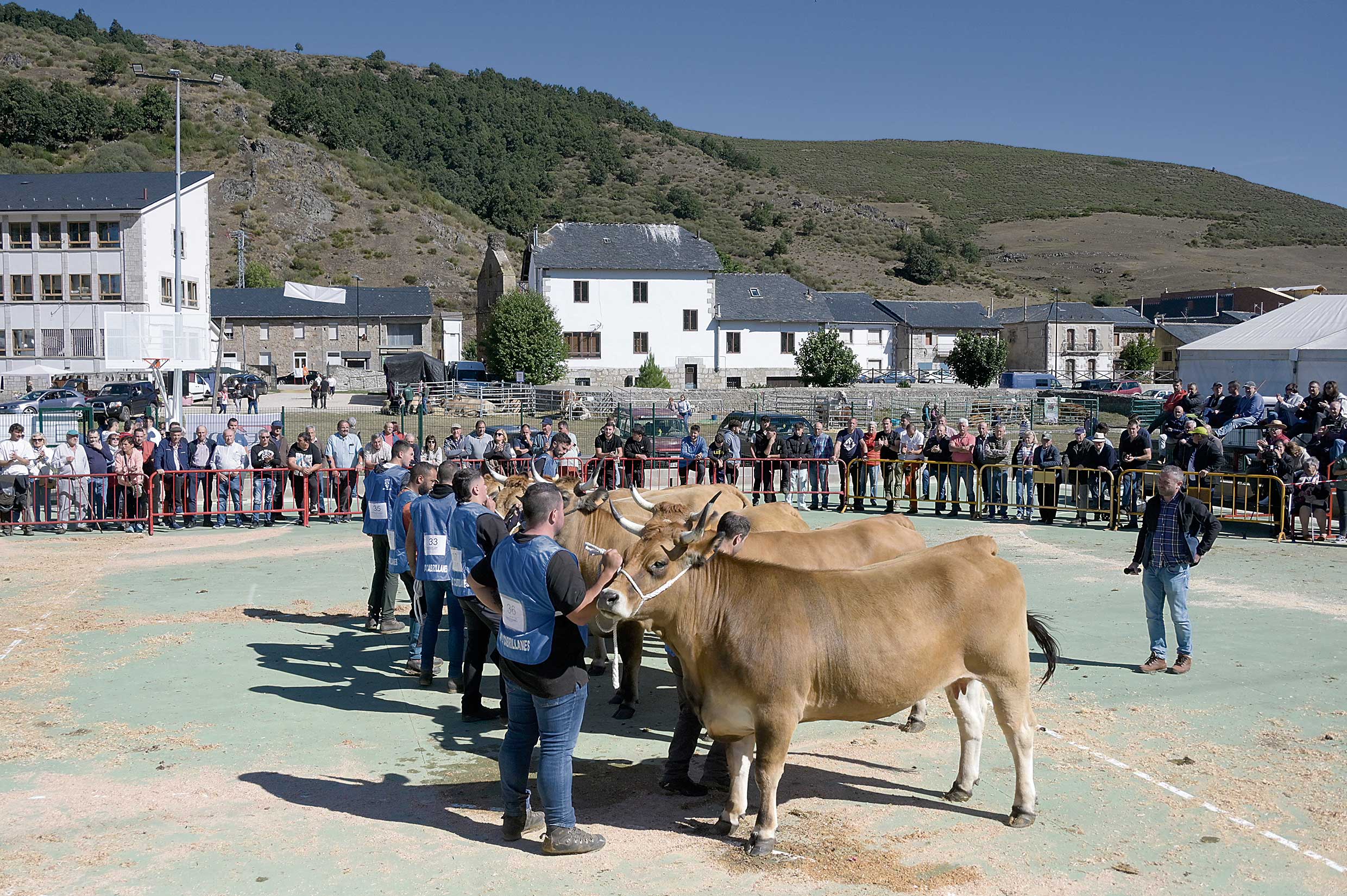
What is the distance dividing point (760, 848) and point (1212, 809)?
→ 2.98 m

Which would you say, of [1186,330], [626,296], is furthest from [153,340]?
[1186,330]

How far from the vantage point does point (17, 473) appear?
18.4m

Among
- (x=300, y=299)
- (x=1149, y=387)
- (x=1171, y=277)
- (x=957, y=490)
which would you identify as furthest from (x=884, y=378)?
(x=1171, y=277)

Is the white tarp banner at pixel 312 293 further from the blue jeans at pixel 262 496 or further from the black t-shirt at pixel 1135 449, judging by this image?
the black t-shirt at pixel 1135 449

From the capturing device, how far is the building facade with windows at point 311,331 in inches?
2879

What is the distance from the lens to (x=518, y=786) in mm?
6012

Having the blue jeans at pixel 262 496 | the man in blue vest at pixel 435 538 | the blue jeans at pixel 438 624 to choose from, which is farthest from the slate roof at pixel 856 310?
the man in blue vest at pixel 435 538

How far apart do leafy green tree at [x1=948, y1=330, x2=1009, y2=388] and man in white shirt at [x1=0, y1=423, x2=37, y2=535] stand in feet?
173

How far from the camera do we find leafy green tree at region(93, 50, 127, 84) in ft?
360

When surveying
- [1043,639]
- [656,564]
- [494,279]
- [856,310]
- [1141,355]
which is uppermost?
[494,279]

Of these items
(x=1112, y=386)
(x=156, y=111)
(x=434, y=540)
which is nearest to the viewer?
(x=434, y=540)

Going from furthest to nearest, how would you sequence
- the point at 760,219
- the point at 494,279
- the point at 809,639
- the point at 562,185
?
the point at 562,185 < the point at 760,219 < the point at 494,279 < the point at 809,639

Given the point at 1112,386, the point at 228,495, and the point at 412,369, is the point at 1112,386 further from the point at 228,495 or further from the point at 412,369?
the point at 228,495

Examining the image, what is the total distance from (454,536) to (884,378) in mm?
62874
